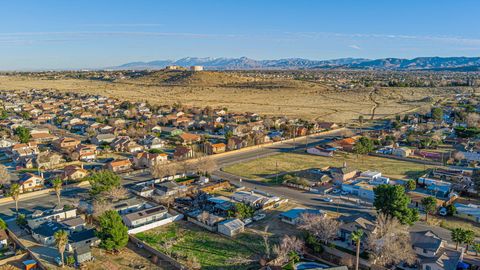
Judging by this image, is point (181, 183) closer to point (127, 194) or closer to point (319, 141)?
point (127, 194)

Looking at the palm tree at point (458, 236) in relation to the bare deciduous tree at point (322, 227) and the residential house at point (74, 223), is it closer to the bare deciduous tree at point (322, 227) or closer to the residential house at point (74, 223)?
the bare deciduous tree at point (322, 227)

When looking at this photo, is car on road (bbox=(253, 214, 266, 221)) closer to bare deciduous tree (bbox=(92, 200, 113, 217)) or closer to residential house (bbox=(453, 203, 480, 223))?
bare deciduous tree (bbox=(92, 200, 113, 217))

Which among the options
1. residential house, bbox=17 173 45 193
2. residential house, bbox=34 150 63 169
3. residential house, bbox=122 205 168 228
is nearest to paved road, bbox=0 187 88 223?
residential house, bbox=17 173 45 193

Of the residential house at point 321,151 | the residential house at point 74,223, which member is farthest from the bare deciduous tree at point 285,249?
the residential house at point 321,151

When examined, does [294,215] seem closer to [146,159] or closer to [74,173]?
[146,159]

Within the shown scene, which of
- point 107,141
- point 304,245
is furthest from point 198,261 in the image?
point 107,141

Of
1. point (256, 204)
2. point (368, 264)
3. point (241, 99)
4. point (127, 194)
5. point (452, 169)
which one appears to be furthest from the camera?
point (241, 99)

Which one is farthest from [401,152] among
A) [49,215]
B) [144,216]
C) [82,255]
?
[49,215]
